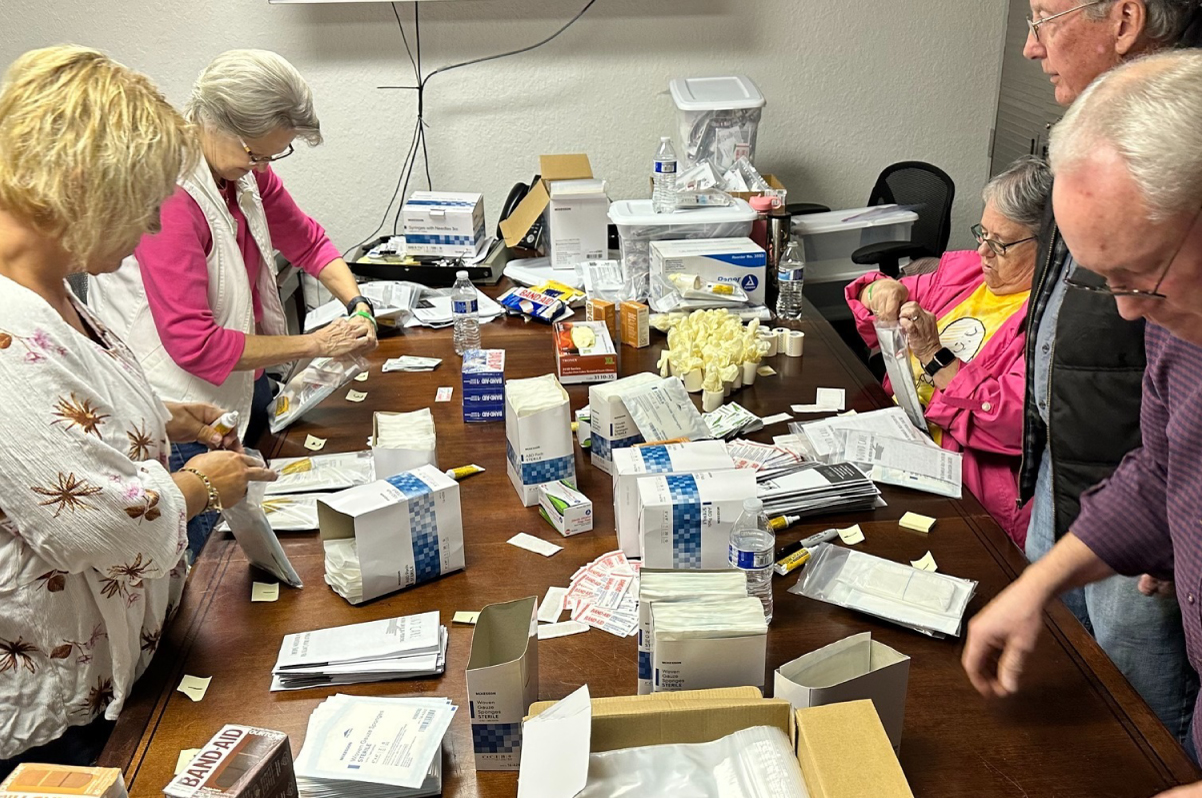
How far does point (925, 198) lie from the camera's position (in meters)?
3.78

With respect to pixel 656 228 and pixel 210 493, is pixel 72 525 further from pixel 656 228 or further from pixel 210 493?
pixel 656 228

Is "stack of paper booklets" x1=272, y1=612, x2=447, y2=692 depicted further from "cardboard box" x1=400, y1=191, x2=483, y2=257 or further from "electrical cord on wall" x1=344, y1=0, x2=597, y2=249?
"electrical cord on wall" x1=344, y1=0, x2=597, y2=249

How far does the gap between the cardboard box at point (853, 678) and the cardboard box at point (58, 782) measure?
0.76 metres

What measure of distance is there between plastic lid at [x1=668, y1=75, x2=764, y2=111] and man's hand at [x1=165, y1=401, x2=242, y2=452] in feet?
6.89

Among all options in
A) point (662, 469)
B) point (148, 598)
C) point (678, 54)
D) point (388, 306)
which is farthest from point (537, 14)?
point (148, 598)

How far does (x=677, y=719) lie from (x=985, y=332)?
161 centimetres

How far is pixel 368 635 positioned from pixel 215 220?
110 centimetres

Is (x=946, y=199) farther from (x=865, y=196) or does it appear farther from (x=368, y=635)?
(x=368, y=635)

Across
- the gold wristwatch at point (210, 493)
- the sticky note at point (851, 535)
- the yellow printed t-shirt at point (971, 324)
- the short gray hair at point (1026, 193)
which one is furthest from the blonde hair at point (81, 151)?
the short gray hair at point (1026, 193)

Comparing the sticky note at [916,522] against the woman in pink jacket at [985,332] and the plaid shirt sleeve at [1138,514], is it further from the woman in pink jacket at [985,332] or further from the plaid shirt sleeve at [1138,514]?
the plaid shirt sleeve at [1138,514]

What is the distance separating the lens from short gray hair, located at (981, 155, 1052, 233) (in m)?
2.23

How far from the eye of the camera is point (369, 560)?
5.06 feet

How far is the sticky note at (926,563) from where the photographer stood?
1646 mm

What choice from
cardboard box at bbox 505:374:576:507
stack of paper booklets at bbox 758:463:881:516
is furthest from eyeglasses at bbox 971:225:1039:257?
cardboard box at bbox 505:374:576:507
